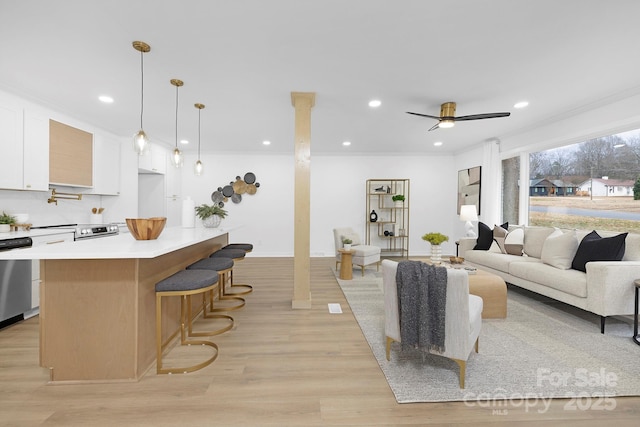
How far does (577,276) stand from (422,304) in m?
2.21

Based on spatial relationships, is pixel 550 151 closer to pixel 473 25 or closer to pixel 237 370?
pixel 473 25

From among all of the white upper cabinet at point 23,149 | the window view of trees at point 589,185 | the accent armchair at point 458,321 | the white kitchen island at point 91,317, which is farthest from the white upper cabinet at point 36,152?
the window view of trees at point 589,185

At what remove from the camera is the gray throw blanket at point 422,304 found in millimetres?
1808

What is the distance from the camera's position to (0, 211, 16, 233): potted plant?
9.90 ft

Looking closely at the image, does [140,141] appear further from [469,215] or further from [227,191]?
[469,215]

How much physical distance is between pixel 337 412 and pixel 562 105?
4.45 meters

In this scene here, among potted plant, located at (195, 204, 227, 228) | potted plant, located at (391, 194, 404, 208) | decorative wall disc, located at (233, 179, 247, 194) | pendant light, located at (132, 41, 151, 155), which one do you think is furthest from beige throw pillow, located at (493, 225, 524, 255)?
decorative wall disc, located at (233, 179, 247, 194)

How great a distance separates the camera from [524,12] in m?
1.90

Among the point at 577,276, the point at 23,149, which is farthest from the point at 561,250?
the point at 23,149

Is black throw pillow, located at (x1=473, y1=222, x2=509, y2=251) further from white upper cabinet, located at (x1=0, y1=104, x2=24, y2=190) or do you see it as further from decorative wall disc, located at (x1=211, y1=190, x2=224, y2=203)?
white upper cabinet, located at (x1=0, y1=104, x2=24, y2=190)

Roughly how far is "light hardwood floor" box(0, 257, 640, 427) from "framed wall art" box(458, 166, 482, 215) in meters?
4.56

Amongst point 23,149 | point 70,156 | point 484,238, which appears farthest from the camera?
point 484,238

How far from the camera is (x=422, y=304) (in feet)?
6.09

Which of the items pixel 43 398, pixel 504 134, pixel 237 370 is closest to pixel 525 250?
pixel 504 134
